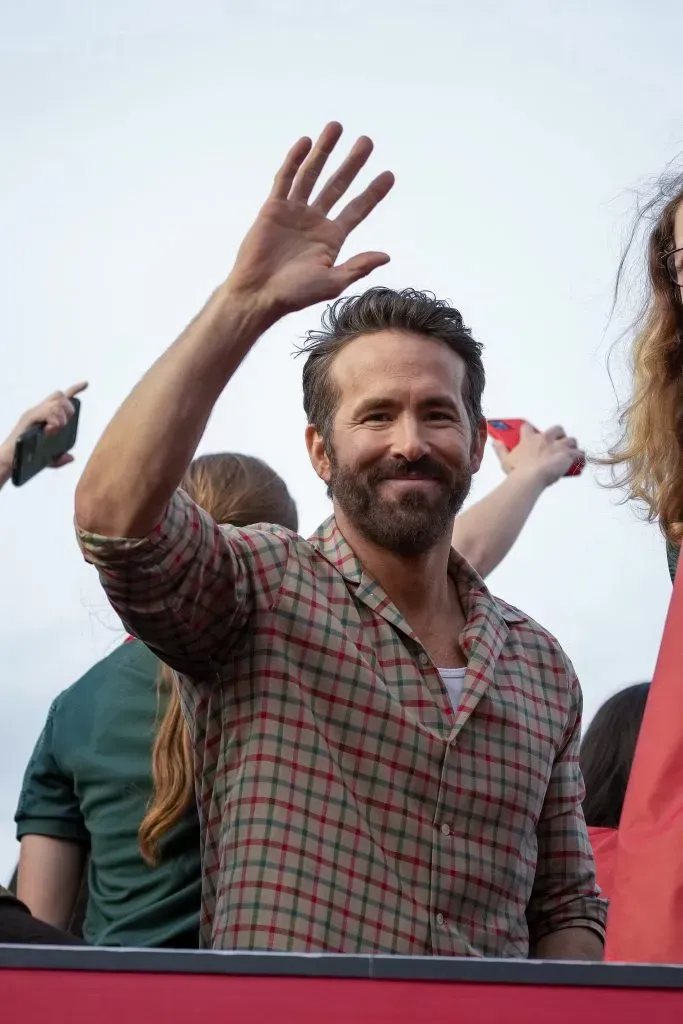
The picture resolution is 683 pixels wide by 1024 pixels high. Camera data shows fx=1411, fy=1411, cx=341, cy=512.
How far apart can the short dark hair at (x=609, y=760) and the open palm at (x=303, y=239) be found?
1.59 metres

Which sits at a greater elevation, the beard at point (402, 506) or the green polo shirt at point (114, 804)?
the beard at point (402, 506)

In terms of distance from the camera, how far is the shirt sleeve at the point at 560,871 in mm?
2180

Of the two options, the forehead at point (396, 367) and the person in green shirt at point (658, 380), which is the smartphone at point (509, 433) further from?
the forehead at point (396, 367)

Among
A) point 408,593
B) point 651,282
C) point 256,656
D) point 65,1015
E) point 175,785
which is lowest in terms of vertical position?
point 65,1015

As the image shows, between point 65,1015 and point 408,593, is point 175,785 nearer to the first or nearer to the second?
point 408,593

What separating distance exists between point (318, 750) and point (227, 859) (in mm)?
188

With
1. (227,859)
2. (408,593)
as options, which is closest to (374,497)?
(408,593)

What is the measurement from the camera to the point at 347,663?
197cm

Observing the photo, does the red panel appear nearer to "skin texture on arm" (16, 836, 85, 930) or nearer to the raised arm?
the raised arm

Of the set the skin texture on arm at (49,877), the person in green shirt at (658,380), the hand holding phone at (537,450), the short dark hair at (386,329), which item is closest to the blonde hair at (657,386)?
the person in green shirt at (658,380)

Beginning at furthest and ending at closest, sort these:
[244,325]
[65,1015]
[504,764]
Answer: [504,764] → [244,325] → [65,1015]

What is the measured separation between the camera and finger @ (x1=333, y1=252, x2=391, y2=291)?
197 centimetres

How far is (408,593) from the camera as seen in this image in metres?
2.16

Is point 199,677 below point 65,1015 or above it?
above
